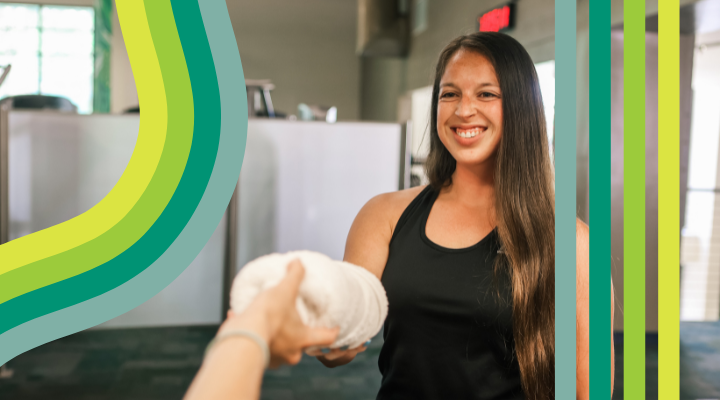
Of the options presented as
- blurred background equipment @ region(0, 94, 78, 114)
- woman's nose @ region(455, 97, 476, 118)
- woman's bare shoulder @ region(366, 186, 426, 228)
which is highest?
blurred background equipment @ region(0, 94, 78, 114)

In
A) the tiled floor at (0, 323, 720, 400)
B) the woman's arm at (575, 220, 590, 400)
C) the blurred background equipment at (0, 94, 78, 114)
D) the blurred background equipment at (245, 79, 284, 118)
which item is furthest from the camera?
the blurred background equipment at (0, 94, 78, 114)

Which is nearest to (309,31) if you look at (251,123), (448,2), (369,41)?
(369,41)

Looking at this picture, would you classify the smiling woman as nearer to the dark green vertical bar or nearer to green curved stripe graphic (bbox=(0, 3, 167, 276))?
green curved stripe graphic (bbox=(0, 3, 167, 276))

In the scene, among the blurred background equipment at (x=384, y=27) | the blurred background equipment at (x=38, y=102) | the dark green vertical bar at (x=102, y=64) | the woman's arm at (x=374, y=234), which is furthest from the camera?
the dark green vertical bar at (x=102, y=64)

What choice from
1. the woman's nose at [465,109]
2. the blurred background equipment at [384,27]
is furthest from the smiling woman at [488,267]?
the blurred background equipment at [384,27]

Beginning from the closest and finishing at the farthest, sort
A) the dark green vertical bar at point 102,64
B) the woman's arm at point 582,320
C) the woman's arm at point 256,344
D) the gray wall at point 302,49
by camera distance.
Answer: the woman's arm at point 256,344 → the woman's arm at point 582,320 → the dark green vertical bar at point 102,64 → the gray wall at point 302,49

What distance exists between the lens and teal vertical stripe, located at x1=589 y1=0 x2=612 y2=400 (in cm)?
51

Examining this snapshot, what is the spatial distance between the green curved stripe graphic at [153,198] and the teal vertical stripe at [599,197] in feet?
1.38

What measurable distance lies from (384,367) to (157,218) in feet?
2.05

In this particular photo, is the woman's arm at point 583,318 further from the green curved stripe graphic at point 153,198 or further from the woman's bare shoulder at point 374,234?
the green curved stripe graphic at point 153,198

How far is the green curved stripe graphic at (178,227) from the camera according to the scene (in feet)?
1.93

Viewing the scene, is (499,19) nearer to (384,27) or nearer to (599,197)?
(384,27)

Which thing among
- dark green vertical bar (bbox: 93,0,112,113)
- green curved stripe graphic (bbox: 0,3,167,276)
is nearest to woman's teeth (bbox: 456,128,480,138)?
green curved stripe graphic (bbox: 0,3,167,276)

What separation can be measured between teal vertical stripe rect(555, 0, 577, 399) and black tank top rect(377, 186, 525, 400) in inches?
15.5
